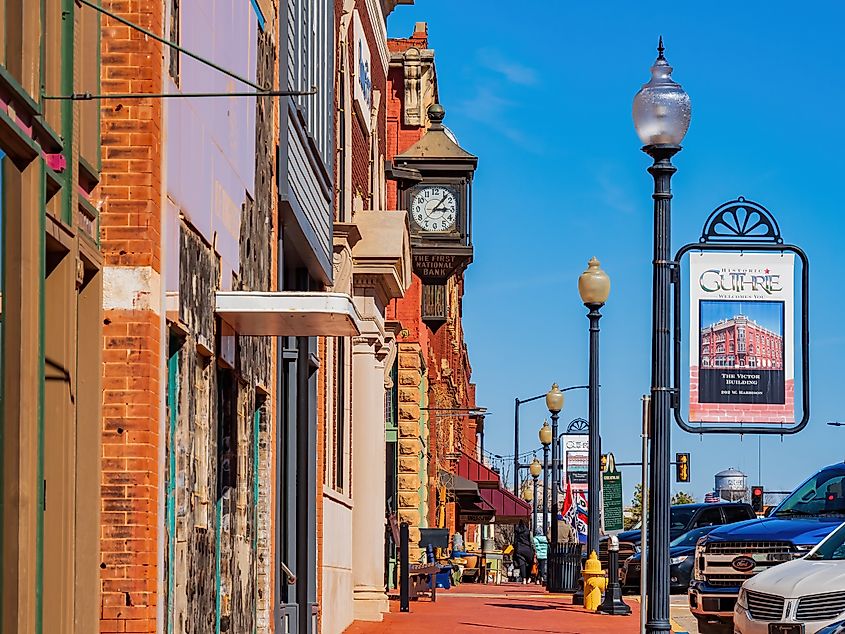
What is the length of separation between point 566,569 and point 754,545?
16642 millimetres

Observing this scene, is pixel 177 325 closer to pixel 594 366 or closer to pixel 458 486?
pixel 594 366

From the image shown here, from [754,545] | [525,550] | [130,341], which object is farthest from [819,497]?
[525,550]

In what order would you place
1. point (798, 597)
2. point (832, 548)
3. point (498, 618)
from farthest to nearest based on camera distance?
point (498, 618) → point (832, 548) → point (798, 597)

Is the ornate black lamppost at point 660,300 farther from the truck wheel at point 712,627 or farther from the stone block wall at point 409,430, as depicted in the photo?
the stone block wall at point 409,430

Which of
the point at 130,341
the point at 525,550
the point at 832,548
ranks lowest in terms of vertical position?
the point at 525,550

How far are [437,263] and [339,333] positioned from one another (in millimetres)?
18793

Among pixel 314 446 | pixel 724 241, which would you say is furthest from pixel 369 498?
pixel 724 241

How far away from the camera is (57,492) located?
8000mm

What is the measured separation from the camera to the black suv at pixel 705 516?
106 ft

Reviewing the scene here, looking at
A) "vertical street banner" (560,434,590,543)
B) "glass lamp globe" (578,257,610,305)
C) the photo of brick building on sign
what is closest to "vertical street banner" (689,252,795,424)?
the photo of brick building on sign

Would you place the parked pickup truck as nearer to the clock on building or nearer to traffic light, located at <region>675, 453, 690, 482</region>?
traffic light, located at <region>675, 453, 690, 482</region>

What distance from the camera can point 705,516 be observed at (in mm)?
32781

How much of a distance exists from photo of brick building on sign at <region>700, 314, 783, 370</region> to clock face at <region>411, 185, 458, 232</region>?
57.9 feet

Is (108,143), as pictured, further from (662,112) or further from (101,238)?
(662,112)
